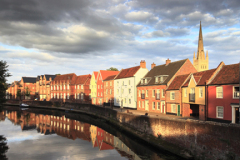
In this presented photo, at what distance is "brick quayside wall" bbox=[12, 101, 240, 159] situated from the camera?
18312 millimetres

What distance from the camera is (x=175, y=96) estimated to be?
126 ft

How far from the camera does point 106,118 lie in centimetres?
4766

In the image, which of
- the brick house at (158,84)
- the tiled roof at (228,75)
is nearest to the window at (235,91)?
the tiled roof at (228,75)

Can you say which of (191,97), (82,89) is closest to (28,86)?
(82,89)

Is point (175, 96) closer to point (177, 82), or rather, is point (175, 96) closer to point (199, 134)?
point (177, 82)

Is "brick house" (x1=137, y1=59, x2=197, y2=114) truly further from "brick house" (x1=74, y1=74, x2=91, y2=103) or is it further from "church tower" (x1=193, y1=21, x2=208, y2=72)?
"church tower" (x1=193, y1=21, x2=208, y2=72)

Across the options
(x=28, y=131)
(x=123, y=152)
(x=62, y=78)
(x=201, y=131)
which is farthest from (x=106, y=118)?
(x=62, y=78)

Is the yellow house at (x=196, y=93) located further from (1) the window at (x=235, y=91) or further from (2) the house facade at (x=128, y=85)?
(2) the house facade at (x=128, y=85)

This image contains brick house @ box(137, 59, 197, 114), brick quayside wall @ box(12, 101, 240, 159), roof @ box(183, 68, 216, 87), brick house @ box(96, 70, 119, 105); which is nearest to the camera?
brick quayside wall @ box(12, 101, 240, 159)

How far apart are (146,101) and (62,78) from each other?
2392 inches

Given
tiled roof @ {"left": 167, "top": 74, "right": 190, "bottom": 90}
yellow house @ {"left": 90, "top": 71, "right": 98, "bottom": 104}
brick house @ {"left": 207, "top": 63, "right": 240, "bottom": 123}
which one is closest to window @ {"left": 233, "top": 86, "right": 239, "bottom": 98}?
brick house @ {"left": 207, "top": 63, "right": 240, "bottom": 123}

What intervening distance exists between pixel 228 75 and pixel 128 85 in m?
31.0

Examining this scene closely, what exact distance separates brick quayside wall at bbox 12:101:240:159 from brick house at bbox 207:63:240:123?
7353mm

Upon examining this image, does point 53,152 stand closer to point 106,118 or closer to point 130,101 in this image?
point 106,118
